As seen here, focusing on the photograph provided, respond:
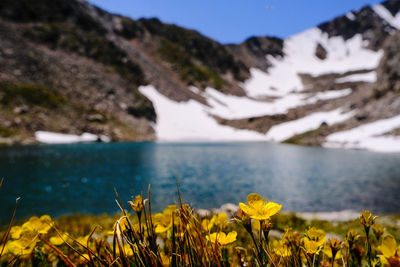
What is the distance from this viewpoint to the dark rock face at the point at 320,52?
135 m

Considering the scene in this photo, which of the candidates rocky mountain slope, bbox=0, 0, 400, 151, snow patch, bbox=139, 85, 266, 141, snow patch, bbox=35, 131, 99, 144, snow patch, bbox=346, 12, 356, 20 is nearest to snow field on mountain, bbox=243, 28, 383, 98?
rocky mountain slope, bbox=0, 0, 400, 151

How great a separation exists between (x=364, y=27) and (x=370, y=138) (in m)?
141

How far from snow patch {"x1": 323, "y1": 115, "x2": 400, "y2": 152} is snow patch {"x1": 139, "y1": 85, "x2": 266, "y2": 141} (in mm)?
24639

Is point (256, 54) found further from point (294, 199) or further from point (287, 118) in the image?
point (294, 199)

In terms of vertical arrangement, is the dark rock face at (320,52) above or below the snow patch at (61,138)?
above

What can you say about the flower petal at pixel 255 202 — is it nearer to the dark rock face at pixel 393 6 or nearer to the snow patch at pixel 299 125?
the snow patch at pixel 299 125

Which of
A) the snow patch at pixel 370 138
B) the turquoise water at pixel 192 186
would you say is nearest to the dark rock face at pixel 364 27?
the snow patch at pixel 370 138

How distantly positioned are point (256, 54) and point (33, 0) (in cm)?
10299

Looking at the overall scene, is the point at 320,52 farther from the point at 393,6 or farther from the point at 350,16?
the point at 393,6

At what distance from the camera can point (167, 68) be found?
3371 inches

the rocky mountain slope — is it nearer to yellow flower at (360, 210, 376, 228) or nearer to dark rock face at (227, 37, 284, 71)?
dark rock face at (227, 37, 284, 71)

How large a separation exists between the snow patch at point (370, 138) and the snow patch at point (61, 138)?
43.3 m

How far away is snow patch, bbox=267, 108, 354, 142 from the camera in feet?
186

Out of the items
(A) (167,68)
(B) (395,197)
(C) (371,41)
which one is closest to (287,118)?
(A) (167,68)
